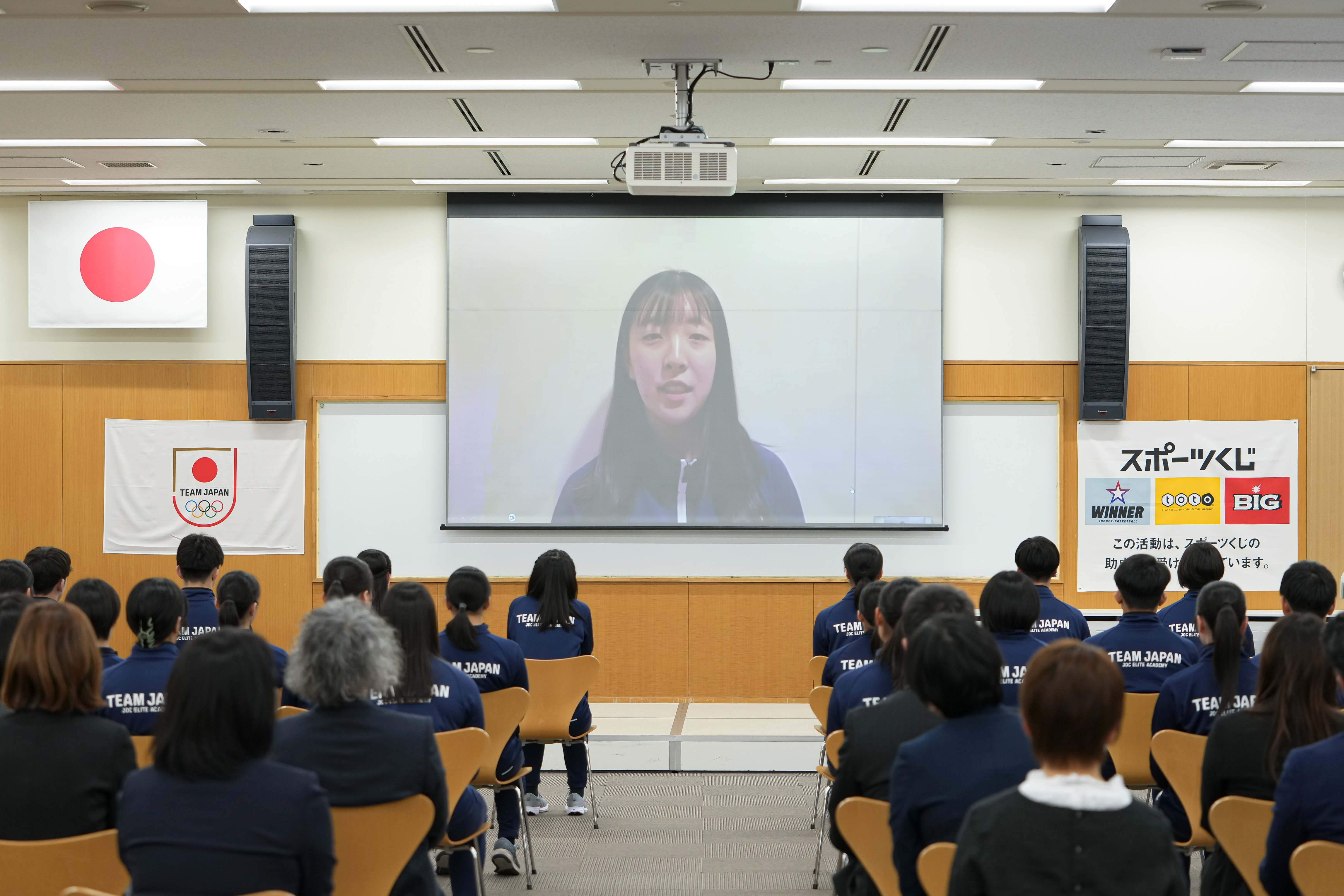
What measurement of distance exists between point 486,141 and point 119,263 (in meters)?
3.26

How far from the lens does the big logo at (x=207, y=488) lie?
8.38 m

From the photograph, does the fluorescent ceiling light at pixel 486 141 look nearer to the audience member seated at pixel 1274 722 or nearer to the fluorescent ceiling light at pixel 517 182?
the fluorescent ceiling light at pixel 517 182

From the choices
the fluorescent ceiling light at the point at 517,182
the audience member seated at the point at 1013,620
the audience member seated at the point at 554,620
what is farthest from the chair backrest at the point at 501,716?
the fluorescent ceiling light at the point at 517,182

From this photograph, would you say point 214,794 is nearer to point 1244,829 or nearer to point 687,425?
point 1244,829

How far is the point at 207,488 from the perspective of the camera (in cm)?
838

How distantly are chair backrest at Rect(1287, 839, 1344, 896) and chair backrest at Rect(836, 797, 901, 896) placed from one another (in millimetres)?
856

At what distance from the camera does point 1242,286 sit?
27.2 feet

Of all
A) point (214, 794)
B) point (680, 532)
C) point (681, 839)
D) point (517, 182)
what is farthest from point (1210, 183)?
point (214, 794)

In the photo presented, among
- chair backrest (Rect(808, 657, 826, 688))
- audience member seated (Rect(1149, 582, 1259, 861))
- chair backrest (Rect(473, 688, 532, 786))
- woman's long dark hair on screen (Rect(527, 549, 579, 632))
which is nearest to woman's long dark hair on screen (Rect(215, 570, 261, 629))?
chair backrest (Rect(473, 688, 532, 786))

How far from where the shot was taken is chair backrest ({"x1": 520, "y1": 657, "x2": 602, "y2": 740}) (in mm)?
5086

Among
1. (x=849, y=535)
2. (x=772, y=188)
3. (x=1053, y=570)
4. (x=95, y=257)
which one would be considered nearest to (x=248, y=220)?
(x=95, y=257)

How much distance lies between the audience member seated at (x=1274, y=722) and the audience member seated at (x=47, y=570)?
Answer: 15.8 ft

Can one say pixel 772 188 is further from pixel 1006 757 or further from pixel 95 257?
pixel 1006 757

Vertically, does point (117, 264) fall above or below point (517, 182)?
below
